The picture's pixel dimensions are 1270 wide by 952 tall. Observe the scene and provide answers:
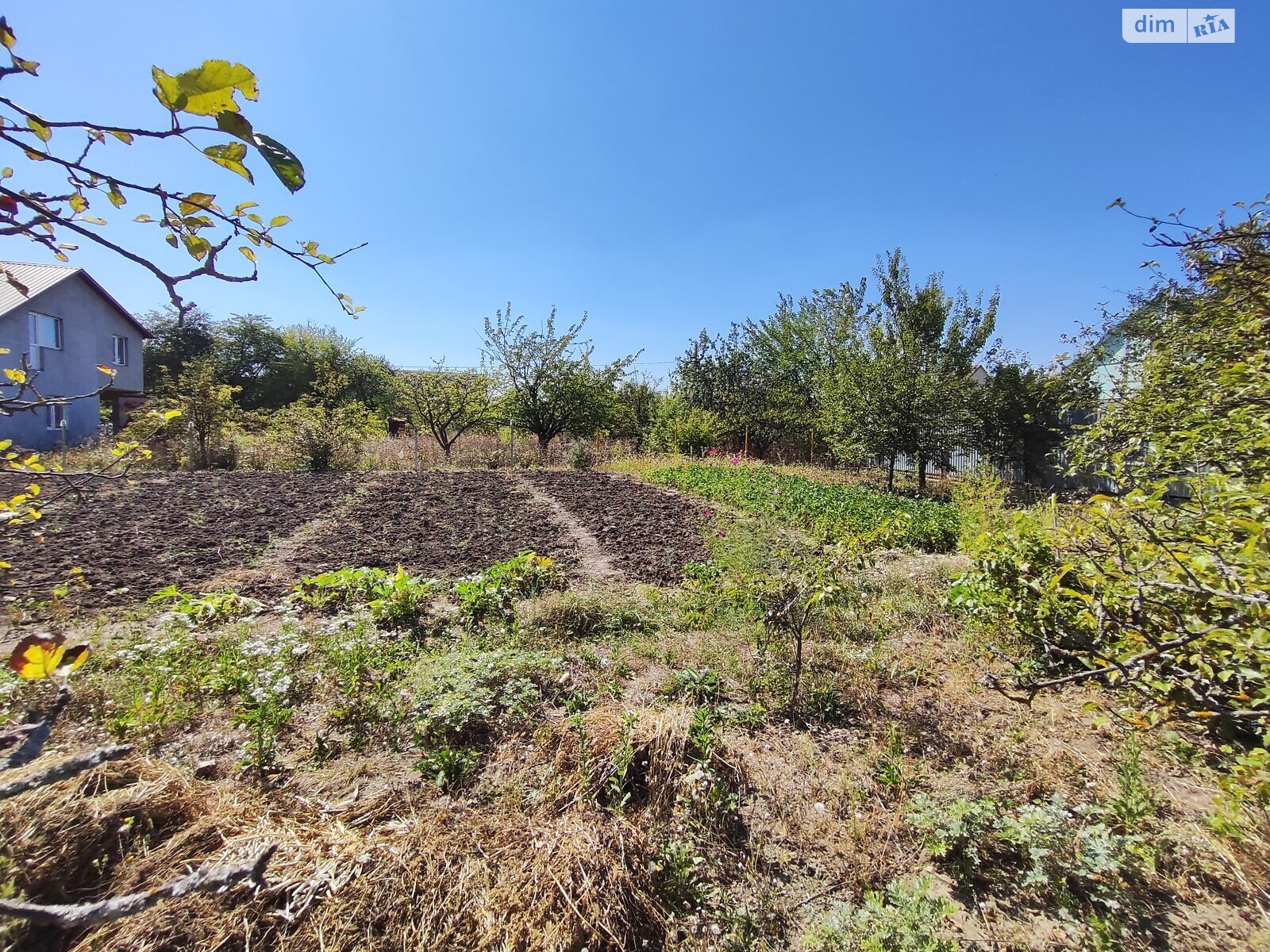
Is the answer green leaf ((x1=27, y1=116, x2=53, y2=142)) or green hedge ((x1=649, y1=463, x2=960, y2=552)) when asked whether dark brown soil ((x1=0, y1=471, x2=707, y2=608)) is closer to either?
green hedge ((x1=649, y1=463, x2=960, y2=552))

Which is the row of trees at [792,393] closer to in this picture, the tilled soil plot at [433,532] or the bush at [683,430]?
the bush at [683,430]

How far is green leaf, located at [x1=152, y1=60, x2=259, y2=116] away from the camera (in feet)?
2.08

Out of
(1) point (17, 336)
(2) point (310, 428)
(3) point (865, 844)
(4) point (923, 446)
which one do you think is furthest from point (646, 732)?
(1) point (17, 336)

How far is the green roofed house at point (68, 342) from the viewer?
1500cm

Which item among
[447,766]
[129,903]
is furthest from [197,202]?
[447,766]

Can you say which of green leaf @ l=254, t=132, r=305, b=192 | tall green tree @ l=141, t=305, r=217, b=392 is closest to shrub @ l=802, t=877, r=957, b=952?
green leaf @ l=254, t=132, r=305, b=192

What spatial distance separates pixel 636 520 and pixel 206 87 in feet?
24.6

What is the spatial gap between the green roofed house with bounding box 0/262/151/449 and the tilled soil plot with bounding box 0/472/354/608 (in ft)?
29.7

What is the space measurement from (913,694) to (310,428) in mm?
13439

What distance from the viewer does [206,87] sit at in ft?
2.14

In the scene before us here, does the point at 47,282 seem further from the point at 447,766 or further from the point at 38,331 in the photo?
the point at 447,766

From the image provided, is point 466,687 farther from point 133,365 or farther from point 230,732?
point 133,365

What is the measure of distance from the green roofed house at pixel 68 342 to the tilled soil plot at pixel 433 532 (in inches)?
472

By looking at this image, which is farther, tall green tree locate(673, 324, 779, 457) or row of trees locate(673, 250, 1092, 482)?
tall green tree locate(673, 324, 779, 457)
